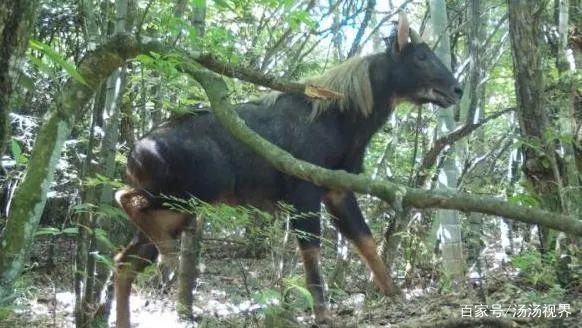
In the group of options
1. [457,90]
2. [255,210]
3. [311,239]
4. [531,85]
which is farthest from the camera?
[457,90]

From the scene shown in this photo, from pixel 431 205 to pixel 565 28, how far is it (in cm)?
306

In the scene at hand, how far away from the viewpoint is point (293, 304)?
13.9ft

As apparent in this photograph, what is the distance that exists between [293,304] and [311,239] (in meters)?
1.71

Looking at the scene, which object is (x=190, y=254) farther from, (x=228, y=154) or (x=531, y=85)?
(x=531, y=85)

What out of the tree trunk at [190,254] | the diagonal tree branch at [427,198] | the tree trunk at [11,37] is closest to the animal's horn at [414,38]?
the tree trunk at [190,254]

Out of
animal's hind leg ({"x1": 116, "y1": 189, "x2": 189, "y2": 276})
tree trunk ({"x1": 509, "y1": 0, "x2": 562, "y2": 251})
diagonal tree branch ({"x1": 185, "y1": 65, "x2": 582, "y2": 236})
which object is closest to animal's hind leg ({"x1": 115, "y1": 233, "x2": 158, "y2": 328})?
animal's hind leg ({"x1": 116, "y1": 189, "x2": 189, "y2": 276})

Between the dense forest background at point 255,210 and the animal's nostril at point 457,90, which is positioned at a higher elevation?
the animal's nostril at point 457,90

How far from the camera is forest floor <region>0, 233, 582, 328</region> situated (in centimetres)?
399

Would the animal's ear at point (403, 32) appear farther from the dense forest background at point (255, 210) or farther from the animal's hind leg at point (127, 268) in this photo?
the animal's hind leg at point (127, 268)

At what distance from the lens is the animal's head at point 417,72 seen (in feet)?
21.6

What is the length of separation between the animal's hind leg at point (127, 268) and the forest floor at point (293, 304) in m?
0.19

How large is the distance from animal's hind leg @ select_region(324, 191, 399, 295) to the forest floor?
0.20m

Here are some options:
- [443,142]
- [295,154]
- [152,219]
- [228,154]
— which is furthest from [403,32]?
[152,219]

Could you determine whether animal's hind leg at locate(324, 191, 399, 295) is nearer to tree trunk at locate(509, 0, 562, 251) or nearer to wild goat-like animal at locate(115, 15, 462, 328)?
wild goat-like animal at locate(115, 15, 462, 328)
